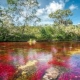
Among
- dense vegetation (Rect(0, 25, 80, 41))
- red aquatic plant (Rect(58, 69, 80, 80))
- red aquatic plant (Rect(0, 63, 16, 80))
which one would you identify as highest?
dense vegetation (Rect(0, 25, 80, 41))

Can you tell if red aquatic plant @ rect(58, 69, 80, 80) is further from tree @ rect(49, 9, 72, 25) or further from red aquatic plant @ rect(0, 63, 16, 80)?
tree @ rect(49, 9, 72, 25)

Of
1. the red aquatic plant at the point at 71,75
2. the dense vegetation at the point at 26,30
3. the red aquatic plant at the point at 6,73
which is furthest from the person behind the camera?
the dense vegetation at the point at 26,30

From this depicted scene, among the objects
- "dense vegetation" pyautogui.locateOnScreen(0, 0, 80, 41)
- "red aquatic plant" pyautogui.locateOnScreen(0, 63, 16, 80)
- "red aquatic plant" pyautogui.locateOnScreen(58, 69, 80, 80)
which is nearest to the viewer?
"red aquatic plant" pyautogui.locateOnScreen(0, 63, 16, 80)

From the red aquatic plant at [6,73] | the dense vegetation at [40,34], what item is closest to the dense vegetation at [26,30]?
the dense vegetation at [40,34]

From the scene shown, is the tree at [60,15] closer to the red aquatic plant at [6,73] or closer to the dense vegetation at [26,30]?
the dense vegetation at [26,30]

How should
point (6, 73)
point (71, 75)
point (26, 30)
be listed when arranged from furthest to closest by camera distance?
point (26, 30)
point (6, 73)
point (71, 75)

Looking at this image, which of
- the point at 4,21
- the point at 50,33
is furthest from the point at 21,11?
the point at 50,33

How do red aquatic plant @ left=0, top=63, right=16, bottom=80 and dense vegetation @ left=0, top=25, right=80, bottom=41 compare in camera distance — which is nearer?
red aquatic plant @ left=0, top=63, right=16, bottom=80

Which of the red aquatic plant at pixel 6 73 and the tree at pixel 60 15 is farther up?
the tree at pixel 60 15

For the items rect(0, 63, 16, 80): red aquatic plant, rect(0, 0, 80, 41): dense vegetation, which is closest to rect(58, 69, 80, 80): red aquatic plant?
rect(0, 63, 16, 80): red aquatic plant

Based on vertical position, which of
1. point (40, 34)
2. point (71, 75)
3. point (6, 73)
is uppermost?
point (40, 34)

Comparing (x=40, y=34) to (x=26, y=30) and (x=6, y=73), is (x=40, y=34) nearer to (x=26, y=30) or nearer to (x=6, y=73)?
(x=26, y=30)

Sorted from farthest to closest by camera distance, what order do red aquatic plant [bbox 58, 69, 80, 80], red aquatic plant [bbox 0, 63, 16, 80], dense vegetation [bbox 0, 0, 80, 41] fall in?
dense vegetation [bbox 0, 0, 80, 41] → red aquatic plant [bbox 58, 69, 80, 80] → red aquatic plant [bbox 0, 63, 16, 80]

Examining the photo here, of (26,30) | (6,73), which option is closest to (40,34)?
(26,30)
